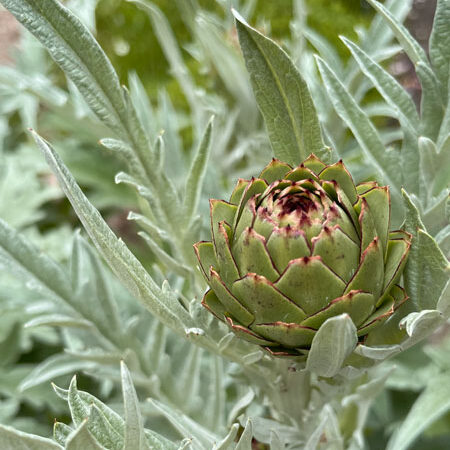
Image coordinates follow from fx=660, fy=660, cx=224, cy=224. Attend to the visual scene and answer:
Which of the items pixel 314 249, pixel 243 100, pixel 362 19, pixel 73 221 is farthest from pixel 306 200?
pixel 362 19

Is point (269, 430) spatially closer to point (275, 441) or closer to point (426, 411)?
point (275, 441)

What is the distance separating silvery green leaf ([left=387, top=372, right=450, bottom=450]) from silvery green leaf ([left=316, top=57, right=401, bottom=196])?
0.56ft

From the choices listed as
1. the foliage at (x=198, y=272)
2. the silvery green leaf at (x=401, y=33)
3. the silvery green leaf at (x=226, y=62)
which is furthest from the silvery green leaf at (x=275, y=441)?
the silvery green leaf at (x=226, y=62)

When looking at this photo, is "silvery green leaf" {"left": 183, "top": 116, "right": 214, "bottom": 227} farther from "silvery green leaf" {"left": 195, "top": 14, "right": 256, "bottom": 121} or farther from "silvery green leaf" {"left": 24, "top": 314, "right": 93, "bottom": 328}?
"silvery green leaf" {"left": 195, "top": 14, "right": 256, "bottom": 121}

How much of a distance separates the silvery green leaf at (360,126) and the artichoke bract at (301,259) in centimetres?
9

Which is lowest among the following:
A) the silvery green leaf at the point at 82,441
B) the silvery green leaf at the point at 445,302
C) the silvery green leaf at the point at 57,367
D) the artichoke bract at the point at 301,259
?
the silvery green leaf at the point at 57,367

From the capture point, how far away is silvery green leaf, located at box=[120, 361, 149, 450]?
0.30 metres

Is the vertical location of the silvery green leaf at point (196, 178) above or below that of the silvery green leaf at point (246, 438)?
above

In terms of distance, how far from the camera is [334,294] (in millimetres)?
299

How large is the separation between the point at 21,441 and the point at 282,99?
0.22 meters

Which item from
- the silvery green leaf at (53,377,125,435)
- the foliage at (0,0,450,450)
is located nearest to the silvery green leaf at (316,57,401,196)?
the foliage at (0,0,450,450)

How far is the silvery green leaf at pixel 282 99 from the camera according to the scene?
35 centimetres

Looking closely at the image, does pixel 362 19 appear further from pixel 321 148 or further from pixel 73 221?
pixel 321 148

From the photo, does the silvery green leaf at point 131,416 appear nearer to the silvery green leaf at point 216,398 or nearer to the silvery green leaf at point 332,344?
the silvery green leaf at point 332,344
